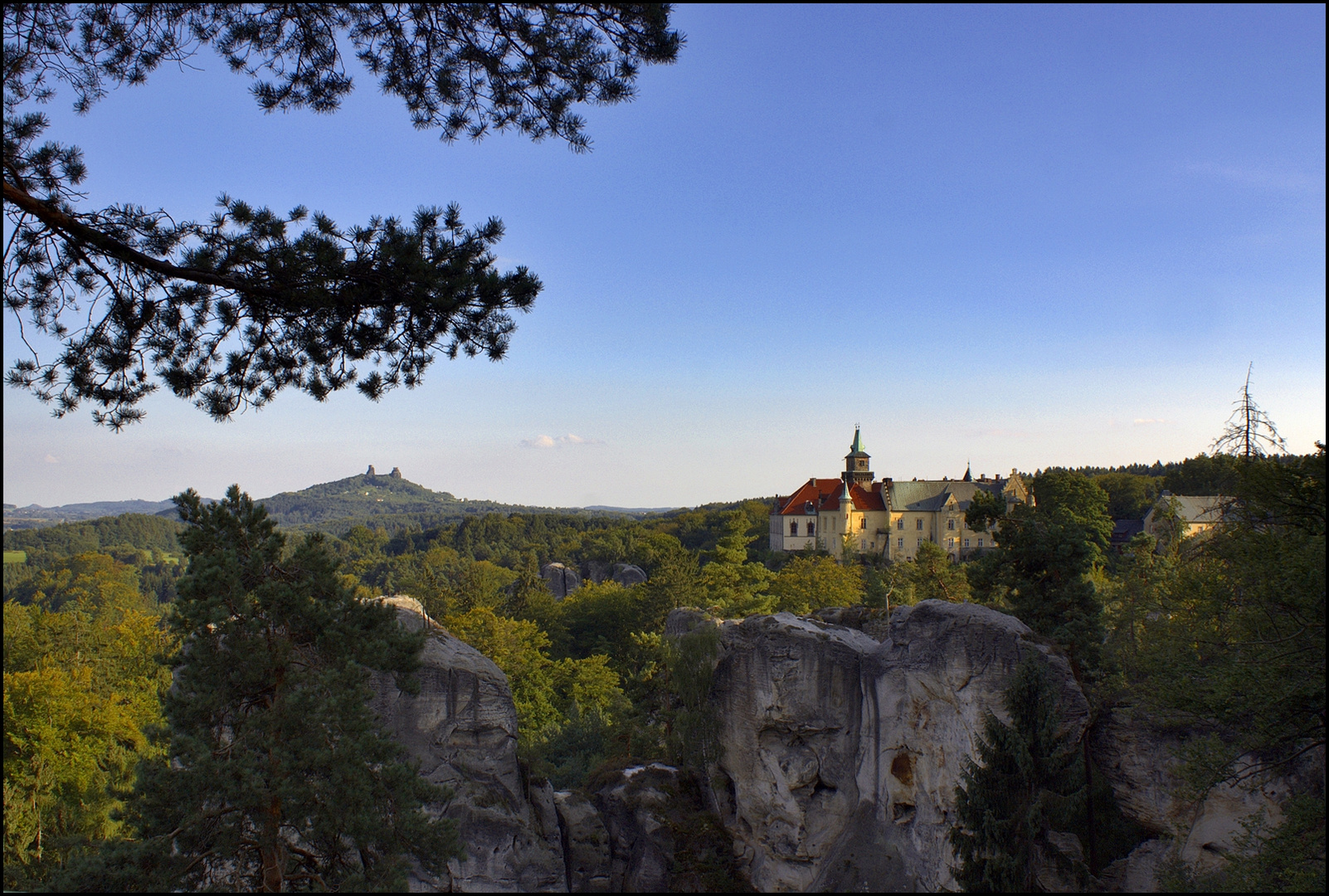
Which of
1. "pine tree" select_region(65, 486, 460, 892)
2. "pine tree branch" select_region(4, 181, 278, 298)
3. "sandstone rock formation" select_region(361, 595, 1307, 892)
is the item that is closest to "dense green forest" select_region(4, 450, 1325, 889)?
"pine tree" select_region(65, 486, 460, 892)

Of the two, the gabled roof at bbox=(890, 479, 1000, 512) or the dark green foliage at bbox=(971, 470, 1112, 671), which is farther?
the gabled roof at bbox=(890, 479, 1000, 512)

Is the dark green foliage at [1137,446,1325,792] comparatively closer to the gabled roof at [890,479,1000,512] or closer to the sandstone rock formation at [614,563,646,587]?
the gabled roof at [890,479,1000,512]

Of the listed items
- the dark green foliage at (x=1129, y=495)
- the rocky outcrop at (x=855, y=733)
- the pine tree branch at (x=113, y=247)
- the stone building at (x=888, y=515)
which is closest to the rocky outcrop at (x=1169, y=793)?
the rocky outcrop at (x=855, y=733)

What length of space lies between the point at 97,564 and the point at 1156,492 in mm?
100343

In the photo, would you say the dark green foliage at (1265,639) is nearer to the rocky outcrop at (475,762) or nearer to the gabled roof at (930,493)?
the rocky outcrop at (475,762)

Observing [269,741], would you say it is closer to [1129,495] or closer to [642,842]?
[642,842]

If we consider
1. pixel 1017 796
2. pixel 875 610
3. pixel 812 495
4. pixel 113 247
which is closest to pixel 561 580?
pixel 812 495

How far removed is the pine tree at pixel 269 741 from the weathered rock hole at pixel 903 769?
42.5 ft

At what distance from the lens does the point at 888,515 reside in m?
61.3

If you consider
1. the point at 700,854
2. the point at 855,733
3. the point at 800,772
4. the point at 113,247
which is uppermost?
the point at 113,247

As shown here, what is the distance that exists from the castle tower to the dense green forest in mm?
10754

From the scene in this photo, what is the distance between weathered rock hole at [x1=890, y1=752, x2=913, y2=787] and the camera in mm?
19234

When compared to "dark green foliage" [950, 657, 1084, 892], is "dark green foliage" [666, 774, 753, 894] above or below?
below

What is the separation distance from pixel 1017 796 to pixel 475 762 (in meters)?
12.5
